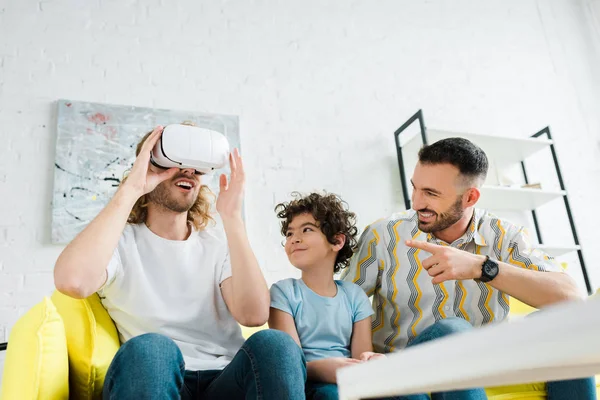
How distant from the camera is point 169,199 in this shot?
5.00 ft

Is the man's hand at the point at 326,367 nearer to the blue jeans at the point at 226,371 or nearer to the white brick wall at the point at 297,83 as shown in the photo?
the blue jeans at the point at 226,371

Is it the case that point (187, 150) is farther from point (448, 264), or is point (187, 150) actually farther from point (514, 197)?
point (514, 197)

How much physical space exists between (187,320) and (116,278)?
20 cm

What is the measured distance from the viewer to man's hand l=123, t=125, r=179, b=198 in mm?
1432

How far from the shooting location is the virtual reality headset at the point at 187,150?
1.48m

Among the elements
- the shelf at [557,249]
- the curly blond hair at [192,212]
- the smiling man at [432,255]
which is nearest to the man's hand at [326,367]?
the smiling man at [432,255]

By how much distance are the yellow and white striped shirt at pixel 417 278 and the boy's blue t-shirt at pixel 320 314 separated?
0.40 feet

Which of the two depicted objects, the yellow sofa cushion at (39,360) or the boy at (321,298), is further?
the boy at (321,298)

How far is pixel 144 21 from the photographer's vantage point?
110 inches

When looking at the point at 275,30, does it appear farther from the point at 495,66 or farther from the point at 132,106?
the point at 495,66

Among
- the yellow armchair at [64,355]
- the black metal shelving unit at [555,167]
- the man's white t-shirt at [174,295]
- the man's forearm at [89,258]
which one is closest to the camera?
the yellow armchair at [64,355]

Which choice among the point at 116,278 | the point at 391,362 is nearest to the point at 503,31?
the point at 116,278

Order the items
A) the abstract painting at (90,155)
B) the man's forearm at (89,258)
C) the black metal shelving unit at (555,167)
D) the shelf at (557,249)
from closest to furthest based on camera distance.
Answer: the man's forearm at (89,258)
the abstract painting at (90,155)
the black metal shelving unit at (555,167)
the shelf at (557,249)

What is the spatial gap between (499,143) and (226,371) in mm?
2438
